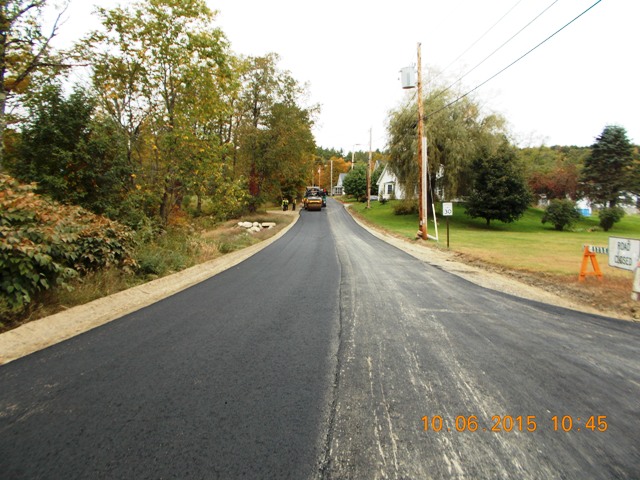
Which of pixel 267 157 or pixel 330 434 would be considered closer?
pixel 330 434

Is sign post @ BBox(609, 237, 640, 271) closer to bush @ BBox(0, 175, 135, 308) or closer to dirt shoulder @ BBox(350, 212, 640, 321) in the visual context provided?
dirt shoulder @ BBox(350, 212, 640, 321)

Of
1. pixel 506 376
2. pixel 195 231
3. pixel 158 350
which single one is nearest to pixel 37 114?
pixel 195 231

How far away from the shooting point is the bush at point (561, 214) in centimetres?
2998

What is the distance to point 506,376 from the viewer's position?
3180 millimetres

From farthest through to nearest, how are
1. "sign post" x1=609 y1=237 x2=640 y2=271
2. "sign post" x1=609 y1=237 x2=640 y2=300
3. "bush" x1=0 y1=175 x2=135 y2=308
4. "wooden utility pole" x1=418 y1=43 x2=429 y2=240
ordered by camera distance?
"wooden utility pole" x1=418 y1=43 x2=429 y2=240 < "sign post" x1=609 y1=237 x2=640 y2=271 < "sign post" x1=609 y1=237 x2=640 y2=300 < "bush" x1=0 y1=175 x2=135 y2=308

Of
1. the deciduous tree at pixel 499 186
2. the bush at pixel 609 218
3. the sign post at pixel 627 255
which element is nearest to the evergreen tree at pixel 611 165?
the bush at pixel 609 218

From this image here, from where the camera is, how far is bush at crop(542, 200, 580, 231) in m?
30.0

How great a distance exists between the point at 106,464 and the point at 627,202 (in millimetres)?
52766

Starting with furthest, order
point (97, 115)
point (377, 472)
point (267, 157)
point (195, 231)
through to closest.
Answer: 1. point (267, 157)
2. point (195, 231)
3. point (97, 115)
4. point (377, 472)

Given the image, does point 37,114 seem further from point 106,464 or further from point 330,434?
point 330,434
